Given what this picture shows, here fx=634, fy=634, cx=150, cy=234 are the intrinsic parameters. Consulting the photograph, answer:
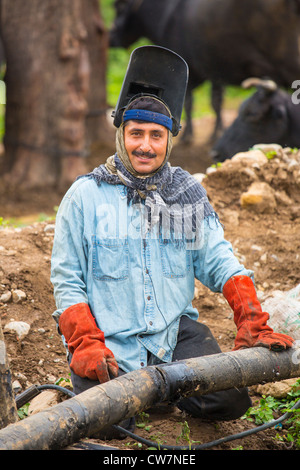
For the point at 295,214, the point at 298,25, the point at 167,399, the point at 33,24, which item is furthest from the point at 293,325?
the point at 298,25

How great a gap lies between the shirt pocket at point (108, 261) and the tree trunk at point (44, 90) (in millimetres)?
5767

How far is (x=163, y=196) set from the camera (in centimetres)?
302

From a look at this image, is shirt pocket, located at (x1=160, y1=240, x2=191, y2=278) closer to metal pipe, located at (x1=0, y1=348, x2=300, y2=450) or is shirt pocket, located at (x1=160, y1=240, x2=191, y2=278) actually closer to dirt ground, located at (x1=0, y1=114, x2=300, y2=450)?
metal pipe, located at (x1=0, y1=348, x2=300, y2=450)

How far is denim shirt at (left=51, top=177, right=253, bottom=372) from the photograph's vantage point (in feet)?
9.25

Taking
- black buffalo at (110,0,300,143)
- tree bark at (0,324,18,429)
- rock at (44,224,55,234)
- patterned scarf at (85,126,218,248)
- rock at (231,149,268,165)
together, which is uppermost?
black buffalo at (110,0,300,143)

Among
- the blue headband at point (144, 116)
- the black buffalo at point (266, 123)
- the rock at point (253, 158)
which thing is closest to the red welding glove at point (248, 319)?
the blue headband at point (144, 116)

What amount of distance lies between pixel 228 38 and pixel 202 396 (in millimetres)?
8571

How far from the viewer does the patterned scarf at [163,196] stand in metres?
2.95

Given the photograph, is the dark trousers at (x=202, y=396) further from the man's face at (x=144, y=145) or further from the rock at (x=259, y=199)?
the rock at (x=259, y=199)

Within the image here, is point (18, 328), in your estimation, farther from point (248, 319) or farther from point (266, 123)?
point (266, 123)

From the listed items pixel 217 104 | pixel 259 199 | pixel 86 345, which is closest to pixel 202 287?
pixel 259 199

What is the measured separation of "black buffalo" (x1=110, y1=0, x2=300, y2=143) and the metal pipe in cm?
818

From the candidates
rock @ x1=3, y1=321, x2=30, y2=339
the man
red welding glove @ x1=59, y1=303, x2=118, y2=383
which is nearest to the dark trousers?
the man

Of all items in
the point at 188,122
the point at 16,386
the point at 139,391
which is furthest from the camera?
the point at 188,122
